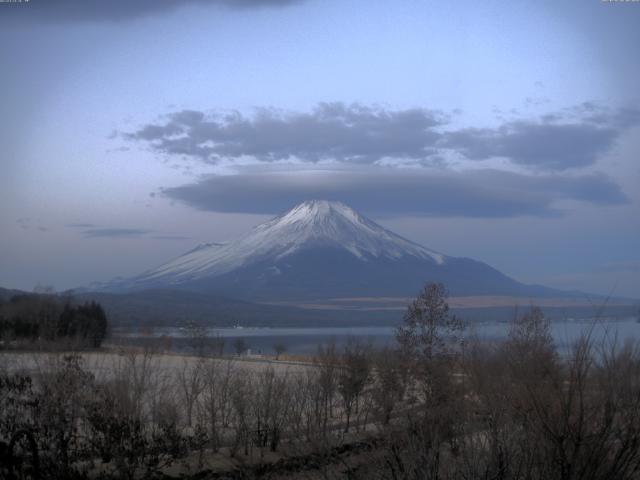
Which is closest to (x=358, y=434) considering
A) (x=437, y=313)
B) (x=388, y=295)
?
(x=437, y=313)

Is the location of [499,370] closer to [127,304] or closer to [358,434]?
[358,434]

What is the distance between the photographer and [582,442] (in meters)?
8.92

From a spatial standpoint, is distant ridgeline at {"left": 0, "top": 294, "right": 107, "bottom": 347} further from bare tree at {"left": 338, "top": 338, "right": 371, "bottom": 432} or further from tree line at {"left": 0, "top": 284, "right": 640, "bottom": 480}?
tree line at {"left": 0, "top": 284, "right": 640, "bottom": 480}

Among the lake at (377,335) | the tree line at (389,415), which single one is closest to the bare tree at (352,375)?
the tree line at (389,415)

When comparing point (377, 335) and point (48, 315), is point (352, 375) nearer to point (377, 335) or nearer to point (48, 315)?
point (48, 315)

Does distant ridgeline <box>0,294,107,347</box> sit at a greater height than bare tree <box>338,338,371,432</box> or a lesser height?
greater

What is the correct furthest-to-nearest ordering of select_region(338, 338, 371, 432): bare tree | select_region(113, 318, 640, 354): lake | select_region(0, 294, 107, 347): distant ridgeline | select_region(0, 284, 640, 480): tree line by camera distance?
select_region(0, 294, 107, 347): distant ridgeline, select_region(338, 338, 371, 432): bare tree, select_region(113, 318, 640, 354): lake, select_region(0, 284, 640, 480): tree line

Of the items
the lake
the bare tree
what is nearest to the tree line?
the bare tree

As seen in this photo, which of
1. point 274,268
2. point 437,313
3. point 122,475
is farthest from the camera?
point 274,268

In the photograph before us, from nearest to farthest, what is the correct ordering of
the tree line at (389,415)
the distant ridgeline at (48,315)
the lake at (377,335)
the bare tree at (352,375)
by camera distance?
the tree line at (389,415), the lake at (377,335), the bare tree at (352,375), the distant ridgeline at (48,315)

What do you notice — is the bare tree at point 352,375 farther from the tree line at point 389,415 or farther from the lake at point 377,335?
the lake at point 377,335

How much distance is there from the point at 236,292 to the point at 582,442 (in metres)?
171

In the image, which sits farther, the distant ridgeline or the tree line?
the distant ridgeline

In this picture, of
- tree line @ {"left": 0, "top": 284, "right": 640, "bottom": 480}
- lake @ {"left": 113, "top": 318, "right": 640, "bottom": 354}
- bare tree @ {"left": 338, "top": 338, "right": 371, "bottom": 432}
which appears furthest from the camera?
bare tree @ {"left": 338, "top": 338, "right": 371, "bottom": 432}
